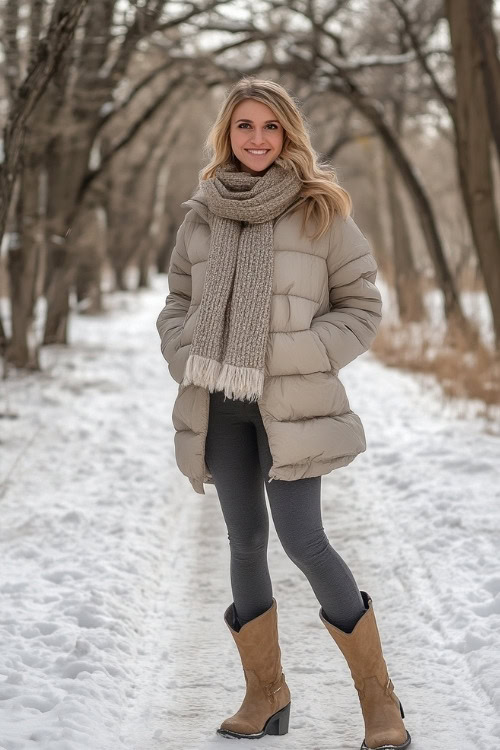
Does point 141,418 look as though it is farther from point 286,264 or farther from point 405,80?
point 405,80

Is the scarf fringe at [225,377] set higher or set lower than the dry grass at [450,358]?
higher

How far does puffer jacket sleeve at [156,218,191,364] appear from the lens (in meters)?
3.16

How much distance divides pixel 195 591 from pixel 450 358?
590 cm

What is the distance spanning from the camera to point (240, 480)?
304cm

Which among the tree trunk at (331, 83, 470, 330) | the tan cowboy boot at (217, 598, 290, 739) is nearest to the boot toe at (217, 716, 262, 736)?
the tan cowboy boot at (217, 598, 290, 739)

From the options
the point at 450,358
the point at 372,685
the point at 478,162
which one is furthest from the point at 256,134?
the point at 450,358

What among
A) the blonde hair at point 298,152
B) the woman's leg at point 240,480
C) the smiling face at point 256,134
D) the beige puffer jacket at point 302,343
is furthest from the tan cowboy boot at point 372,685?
the smiling face at point 256,134

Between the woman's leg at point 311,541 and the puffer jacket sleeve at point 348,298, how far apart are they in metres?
0.31

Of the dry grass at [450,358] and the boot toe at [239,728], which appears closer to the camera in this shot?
the boot toe at [239,728]

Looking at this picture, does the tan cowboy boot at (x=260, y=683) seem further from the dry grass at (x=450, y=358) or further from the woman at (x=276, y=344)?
the dry grass at (x=450, y=358)

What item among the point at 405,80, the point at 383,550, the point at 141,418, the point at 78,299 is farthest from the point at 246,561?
the point at 78,299

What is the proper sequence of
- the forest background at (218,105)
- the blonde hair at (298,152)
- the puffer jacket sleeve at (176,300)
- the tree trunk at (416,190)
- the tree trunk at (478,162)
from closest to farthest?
the blonde hair at (298,152)
the puffer jacket sleeve at (176,300)
the forest background at (218,105)
the tree trunk at (478,162)
the tree trunk at (416,190)

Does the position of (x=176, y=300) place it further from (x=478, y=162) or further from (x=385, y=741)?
(x=478, y=162)

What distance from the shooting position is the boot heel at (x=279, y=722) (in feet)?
10.6
